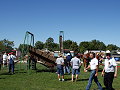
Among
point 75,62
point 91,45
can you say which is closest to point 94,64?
point 75,62

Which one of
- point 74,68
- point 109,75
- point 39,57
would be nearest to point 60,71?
point 74,68

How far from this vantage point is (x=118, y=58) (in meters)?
47.7

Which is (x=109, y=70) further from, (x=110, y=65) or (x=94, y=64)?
(x=94, y=64)

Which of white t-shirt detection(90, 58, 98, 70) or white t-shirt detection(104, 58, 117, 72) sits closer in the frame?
white t-shirt detection(104, 58, 117, 72)

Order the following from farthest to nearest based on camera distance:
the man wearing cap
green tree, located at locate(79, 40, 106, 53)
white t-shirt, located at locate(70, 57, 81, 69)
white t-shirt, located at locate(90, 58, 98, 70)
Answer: green tree, located at locate(79, 40, 106, 53) → white t-shirt, located at locate(70, 57, 81, 69) → white t-shirt, located at locate(90, 58, 98, 70) → the man wearing cap

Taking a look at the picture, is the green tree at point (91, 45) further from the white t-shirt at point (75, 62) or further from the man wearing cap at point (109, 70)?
the man wearing cap at point (109, 70)

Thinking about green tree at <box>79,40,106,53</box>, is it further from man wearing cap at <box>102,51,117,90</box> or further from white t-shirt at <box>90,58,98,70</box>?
man wearing cap at <box>102,51,117,90</box>

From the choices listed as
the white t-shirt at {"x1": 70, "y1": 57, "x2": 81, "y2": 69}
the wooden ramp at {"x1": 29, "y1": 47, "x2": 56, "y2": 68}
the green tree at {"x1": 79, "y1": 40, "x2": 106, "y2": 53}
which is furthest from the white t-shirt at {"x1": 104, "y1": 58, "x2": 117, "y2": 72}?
the green tree at {"x1": 79, "y1": 40, "x2": 106, "y2": 53}

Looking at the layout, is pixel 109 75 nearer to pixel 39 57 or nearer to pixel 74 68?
pixel 74 68

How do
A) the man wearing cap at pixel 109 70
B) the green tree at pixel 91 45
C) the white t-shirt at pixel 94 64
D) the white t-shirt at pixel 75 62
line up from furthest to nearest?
the green tree at pixel 91 45, the white t-shirt at pixel 75 62, the white t-shirt at pixel 94 64, the man wearing cap at pixel 109 70

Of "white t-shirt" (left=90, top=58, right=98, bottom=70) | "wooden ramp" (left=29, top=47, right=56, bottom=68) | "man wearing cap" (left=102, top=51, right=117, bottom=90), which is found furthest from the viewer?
"wooden ramp" (left=29, top=47, right=56, bottom=68)

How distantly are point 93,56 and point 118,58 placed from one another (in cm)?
4054

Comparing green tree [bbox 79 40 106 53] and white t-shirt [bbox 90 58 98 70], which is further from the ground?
green tree [bbox 79 40 106 53]

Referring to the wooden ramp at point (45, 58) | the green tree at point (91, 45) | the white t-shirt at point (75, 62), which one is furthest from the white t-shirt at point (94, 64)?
the green tree at point (91, 45)
